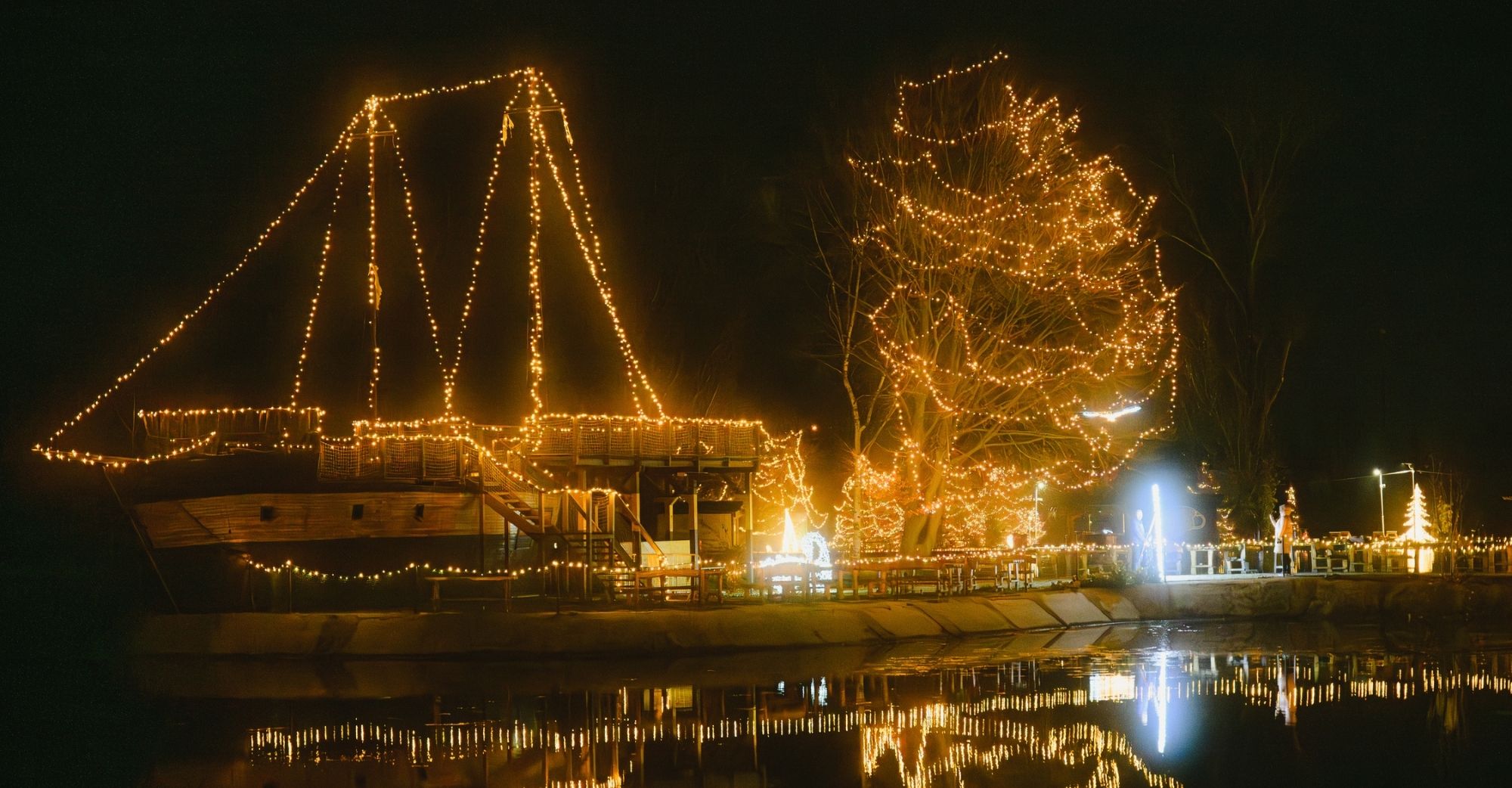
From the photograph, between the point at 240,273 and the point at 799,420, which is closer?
the point at 240,273

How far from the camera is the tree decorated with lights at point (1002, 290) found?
119 feet

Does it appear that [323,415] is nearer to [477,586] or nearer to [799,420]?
[477,586]

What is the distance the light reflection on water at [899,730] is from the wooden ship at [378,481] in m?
8.08

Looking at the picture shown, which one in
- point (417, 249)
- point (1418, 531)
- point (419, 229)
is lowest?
point (1418, 531)

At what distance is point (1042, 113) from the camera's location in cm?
3603

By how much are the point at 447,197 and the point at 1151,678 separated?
70.5 ft

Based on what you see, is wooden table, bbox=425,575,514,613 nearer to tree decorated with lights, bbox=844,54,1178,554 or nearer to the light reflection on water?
the light reflection on water

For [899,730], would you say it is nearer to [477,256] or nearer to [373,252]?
[477,256]

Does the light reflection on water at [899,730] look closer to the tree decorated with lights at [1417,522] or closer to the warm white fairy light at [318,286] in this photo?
the warm white fairy light at [318,286]

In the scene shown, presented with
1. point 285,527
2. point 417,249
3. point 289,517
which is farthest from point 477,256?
point 285,527

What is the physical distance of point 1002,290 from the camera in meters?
37.2

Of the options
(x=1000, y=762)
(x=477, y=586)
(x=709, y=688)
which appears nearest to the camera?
(x=1000, y=762)

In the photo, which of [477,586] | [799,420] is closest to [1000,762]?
[477,586]

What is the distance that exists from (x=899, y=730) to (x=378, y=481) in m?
16.5
